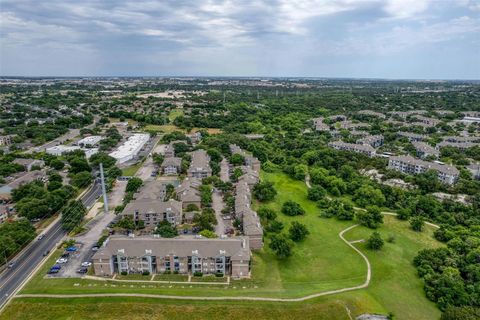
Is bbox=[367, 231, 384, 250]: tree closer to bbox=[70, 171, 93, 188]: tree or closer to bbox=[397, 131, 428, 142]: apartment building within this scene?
bbox=[70, 171, 93, 188]: tree

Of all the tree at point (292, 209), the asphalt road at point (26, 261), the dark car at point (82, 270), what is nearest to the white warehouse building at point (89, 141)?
the asphalt road at point (26, 261)

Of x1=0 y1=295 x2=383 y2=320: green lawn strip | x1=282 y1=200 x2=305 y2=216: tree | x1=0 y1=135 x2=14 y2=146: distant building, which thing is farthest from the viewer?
x1=0 y1=135 x2=14 y2=146: distant building

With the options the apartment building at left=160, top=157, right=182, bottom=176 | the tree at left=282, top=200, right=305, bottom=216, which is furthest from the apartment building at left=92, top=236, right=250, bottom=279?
the apartment building at left=160, top=157, right=182, bottom=176

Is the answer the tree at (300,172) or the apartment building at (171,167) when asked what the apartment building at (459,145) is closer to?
the tree at (300,172)

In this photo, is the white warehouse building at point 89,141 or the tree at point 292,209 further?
the white warehouse building at point 89,141

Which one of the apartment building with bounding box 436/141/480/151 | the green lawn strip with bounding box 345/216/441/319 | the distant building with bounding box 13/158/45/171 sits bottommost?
the green lawn strip with bounding box 345/216/441/319

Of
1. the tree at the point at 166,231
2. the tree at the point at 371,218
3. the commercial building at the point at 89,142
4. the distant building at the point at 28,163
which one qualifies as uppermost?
the commercial building at the point at 89,142

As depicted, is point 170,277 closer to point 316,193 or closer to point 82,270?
point 82,270
